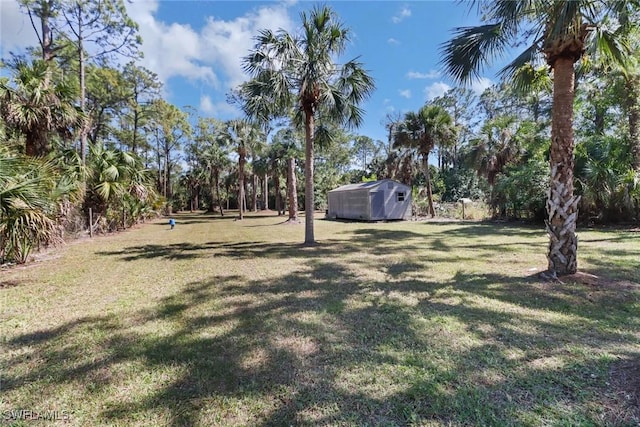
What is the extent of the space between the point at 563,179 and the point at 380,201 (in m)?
13.4

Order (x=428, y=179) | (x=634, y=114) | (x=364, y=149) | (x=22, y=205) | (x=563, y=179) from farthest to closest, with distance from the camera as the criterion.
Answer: (x=364, y=149)
(x=428, y=179)
(x=634, y=114)
(x=563, y=179)
(x=22, y=205)

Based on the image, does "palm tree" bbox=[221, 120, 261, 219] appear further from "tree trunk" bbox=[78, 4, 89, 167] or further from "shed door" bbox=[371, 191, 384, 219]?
"shed door" bbox=[371, 191, 384, 219]

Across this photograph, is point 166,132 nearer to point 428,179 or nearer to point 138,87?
point 138,87

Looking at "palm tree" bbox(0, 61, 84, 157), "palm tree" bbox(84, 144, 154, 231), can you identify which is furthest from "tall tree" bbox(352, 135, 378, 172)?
"palm tree" bbox(0, 61, 84, 157)

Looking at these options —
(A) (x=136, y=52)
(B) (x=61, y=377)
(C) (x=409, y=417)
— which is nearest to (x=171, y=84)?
(A) (x=136, y=52)

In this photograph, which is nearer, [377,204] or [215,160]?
[377,204]

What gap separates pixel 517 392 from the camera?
2.26 m

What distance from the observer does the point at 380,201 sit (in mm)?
18453

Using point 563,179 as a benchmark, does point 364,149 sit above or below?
above

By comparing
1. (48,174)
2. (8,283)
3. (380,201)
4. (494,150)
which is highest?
(494,150)

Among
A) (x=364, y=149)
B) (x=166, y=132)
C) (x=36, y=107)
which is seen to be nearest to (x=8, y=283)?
(x=36, y=107)

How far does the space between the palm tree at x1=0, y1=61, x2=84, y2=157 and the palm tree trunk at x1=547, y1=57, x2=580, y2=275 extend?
12272mm

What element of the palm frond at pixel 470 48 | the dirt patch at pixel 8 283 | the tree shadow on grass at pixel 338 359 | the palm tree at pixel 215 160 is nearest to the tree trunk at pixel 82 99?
the dirt patch at pixel 8 283

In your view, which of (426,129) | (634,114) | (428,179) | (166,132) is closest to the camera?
(634,114)
